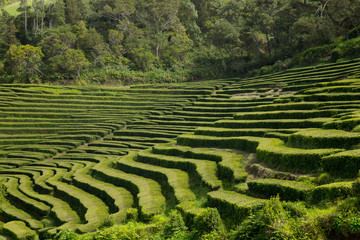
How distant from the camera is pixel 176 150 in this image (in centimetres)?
2488

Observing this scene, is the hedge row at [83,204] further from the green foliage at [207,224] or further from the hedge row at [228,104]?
the hedge row at [228,104]

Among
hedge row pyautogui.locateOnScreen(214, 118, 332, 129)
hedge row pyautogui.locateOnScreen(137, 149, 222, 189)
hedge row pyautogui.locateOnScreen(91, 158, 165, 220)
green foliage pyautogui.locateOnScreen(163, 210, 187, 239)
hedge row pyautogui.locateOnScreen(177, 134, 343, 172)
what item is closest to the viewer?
green foliage pyautogui.locateOnScreen(163, 210, 187, 239)

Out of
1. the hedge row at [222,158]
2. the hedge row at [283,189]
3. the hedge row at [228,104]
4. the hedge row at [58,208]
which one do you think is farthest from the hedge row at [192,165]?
the hedge row at [228,104]

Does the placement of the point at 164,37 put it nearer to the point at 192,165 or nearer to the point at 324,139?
the point at 192,165

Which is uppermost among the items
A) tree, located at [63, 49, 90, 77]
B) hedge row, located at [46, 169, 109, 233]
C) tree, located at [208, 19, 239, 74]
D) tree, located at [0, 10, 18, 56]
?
tree, located at [0, 10, 18, 56]

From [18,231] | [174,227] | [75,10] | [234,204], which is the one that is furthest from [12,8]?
[234,204]

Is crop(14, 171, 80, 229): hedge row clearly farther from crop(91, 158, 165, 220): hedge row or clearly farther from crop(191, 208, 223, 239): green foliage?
crop(191, 208, 223, 239): green foliage

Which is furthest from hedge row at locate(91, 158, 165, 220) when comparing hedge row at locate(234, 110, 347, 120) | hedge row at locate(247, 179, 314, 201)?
hedge row at locate(234, 110, 347, 120)

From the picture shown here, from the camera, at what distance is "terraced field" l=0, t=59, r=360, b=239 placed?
14.4 metres

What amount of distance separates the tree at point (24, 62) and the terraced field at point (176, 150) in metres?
7.37

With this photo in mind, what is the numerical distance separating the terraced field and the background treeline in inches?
315

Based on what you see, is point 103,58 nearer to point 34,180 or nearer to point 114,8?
point 114,8

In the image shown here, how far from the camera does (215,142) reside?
77.5 feet

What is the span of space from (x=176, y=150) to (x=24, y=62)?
1625 inches
